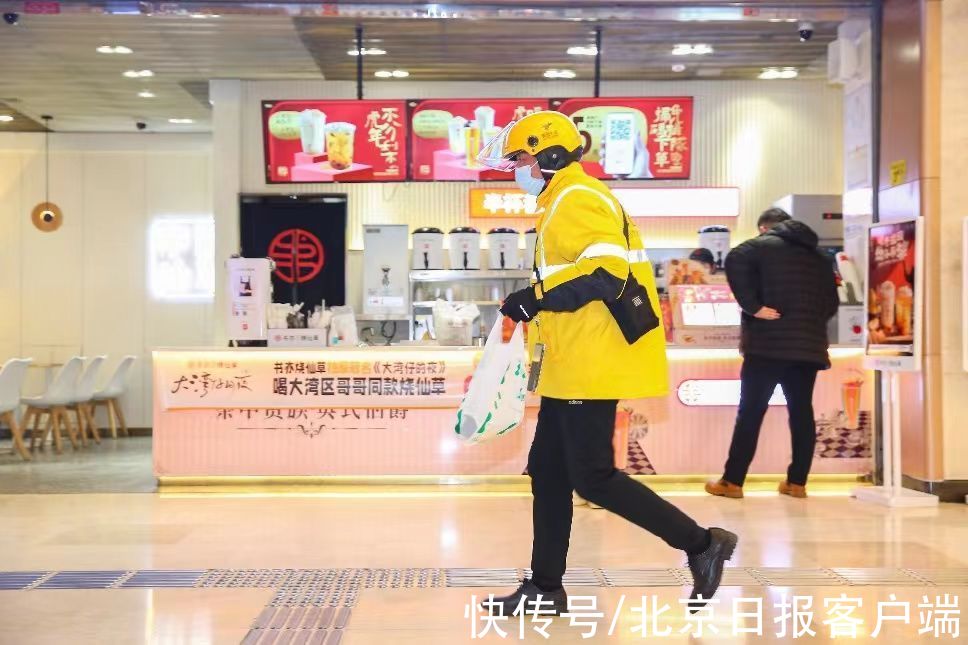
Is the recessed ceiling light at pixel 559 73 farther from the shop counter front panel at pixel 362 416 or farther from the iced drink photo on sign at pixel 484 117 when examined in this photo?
the shop counter front panel at pixel 362 416

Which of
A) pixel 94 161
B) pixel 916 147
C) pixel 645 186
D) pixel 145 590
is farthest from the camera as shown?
pixel 94 161

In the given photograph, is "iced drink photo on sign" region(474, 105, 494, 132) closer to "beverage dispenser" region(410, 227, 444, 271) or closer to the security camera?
"beverage dispenser" region(410, 227, 444, 271)

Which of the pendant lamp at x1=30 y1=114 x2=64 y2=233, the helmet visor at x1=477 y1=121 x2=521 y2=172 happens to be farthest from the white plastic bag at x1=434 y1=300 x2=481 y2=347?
the pendant lamp at x1=30 y1=114 x2=64 y2=233

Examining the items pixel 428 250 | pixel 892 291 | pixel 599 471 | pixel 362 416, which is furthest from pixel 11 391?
pixel 599 471

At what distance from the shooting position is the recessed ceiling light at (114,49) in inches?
320

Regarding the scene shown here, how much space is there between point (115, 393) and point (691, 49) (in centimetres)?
659

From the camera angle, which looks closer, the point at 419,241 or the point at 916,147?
the point at 916,147

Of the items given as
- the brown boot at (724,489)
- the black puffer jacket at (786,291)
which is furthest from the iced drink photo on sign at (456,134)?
the brown boot at (724,489)

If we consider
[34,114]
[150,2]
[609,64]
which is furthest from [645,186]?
[34,114]

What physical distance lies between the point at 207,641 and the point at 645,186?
680cm

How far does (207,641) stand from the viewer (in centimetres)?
307

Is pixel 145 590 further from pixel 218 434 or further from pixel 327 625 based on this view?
pixel 218 434

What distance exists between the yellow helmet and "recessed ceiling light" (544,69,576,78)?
5.90 meters

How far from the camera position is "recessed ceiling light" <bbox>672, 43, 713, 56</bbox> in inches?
323
